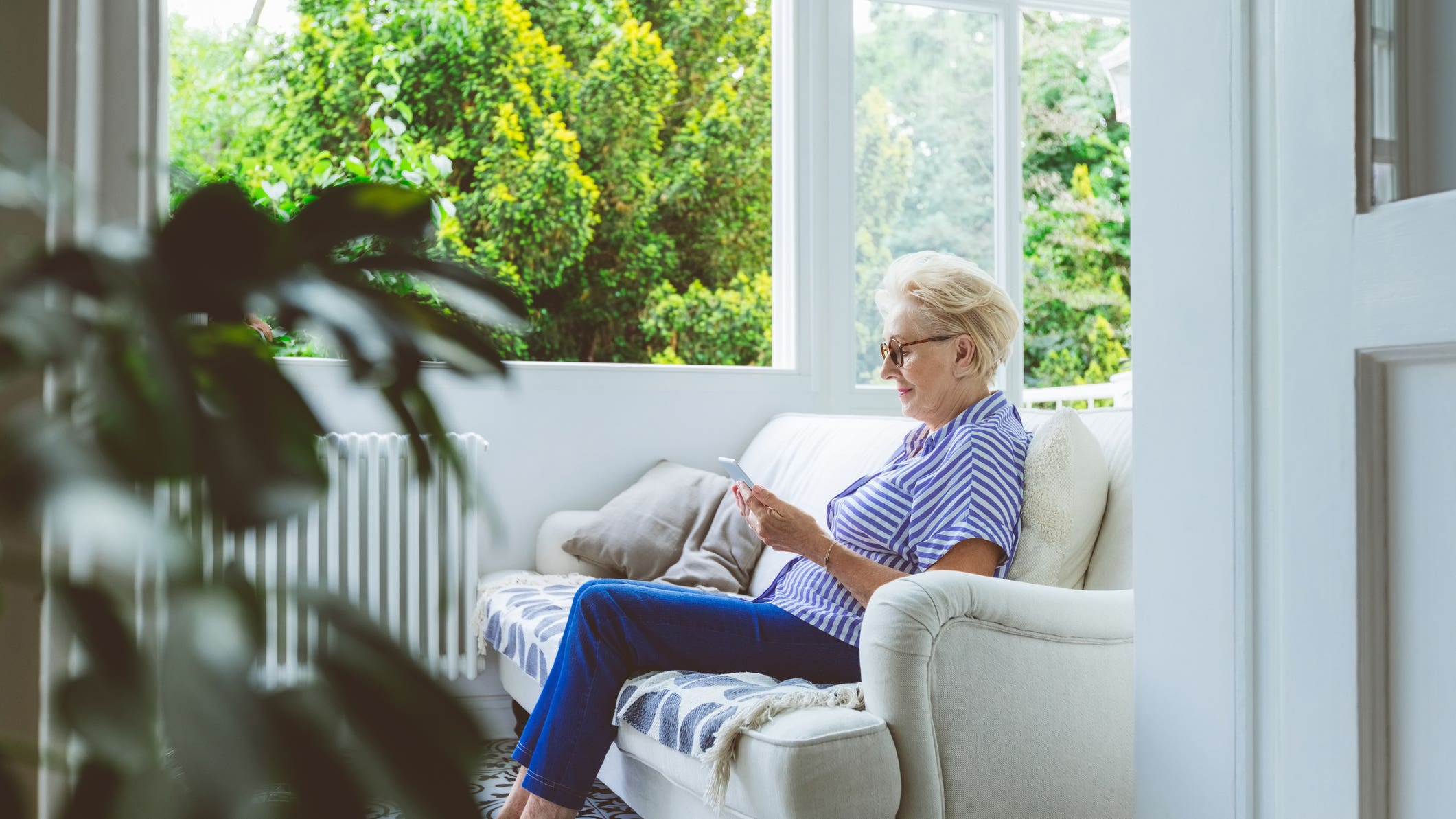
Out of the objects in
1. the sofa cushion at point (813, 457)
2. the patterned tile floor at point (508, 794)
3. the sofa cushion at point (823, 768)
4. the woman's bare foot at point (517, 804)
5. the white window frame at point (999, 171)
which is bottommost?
the patterned tile floor at point (508, 794)

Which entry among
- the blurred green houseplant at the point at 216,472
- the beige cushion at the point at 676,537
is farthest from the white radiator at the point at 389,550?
the blurred green houseplant at the point at 216,472

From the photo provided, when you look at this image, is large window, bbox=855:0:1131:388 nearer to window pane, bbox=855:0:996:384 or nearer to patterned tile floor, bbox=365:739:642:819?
window pane, bbox=855:0:996:384

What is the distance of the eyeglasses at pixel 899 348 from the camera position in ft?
7.21

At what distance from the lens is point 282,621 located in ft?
9.71

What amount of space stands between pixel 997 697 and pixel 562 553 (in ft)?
6.03

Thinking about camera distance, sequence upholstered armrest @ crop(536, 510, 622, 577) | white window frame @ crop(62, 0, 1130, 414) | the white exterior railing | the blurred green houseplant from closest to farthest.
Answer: the blurred green houseplant < upholstered armrest @ crop(536, 510, 622, 577) < white window frame @ crop(62, 0, 1130, 414) < the white exterior railing

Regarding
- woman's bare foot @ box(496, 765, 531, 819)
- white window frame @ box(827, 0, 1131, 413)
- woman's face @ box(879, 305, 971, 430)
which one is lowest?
woman's bare foot @ box(496, 765, 531, 819)

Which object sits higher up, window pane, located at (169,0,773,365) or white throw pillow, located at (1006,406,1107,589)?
window pane, located at (169,0,773,365)

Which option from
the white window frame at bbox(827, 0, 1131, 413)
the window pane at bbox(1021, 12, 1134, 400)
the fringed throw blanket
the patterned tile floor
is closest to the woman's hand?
the fringed throw blanket

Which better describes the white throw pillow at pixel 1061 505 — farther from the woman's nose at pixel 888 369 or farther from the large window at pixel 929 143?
the large window at pixel 929 143

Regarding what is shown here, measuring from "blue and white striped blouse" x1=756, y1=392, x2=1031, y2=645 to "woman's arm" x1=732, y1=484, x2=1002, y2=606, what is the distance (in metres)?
0.02

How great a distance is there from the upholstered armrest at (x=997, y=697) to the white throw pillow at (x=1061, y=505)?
8.3 inches

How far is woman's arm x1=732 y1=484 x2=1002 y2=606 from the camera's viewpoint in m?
1.92

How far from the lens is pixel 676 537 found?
10.3 ft
